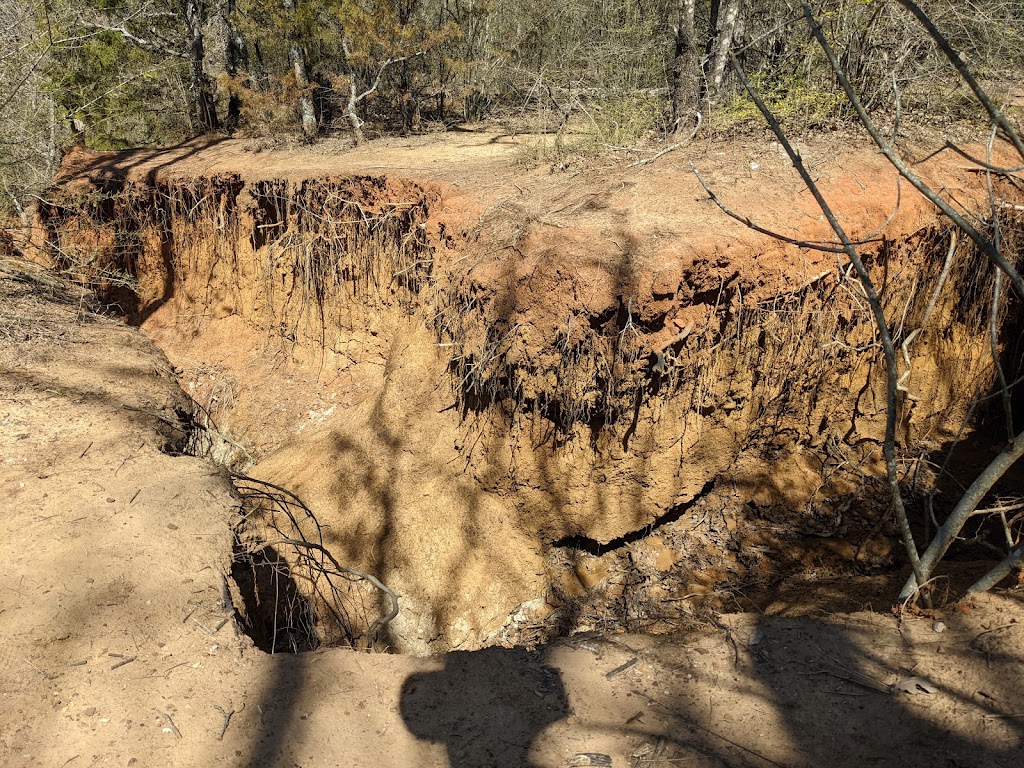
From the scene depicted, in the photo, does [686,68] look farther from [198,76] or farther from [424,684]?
[198,76]

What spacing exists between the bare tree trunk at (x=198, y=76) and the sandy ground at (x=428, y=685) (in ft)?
29.9

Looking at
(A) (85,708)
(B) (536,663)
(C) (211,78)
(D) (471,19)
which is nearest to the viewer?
(A) (85,708)

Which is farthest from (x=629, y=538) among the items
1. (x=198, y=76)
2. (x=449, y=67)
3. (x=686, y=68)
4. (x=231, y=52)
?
(x=231, y=52)

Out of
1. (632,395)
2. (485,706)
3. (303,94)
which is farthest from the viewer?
(303,94)

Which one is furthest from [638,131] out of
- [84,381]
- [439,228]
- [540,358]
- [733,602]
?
[84,381]

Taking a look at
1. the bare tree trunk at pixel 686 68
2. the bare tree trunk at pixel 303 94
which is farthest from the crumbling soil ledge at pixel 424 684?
the bare tree trunk at pixel 303 94

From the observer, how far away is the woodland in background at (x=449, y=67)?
6641mm

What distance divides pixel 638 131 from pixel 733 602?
4.71 m

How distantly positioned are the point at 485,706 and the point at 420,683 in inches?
12.0

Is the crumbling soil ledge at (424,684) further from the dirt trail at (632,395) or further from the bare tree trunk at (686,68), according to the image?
the bare tree trunk at (686,68)

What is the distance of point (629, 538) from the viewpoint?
557cm

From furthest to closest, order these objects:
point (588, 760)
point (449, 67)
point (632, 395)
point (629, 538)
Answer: point (449, 67), point (629, 538), point (632, 395), point (588, 760)

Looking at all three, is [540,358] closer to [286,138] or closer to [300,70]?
[286,138]

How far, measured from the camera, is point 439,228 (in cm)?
620
